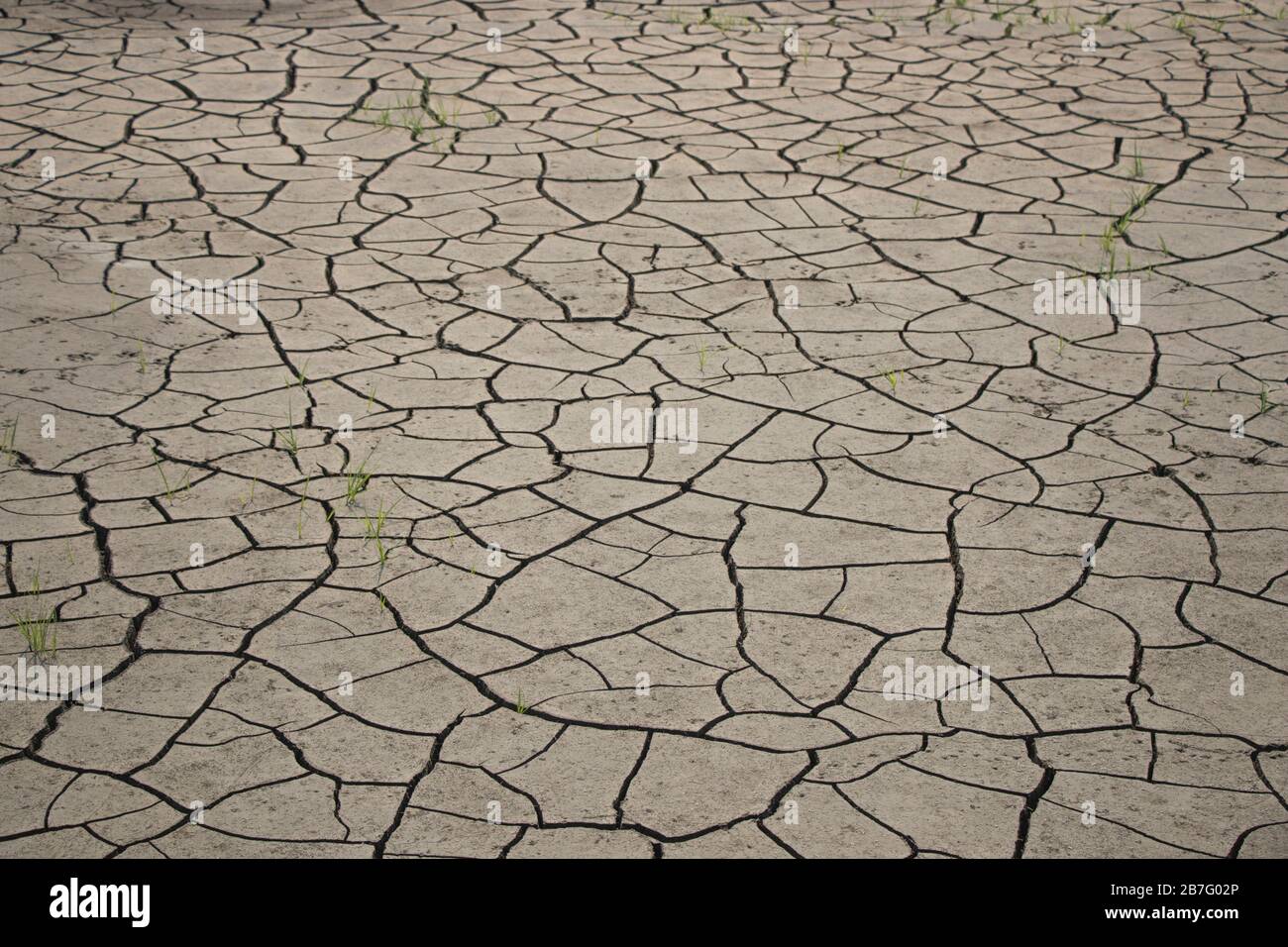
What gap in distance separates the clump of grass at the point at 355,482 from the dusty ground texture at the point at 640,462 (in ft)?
0.09

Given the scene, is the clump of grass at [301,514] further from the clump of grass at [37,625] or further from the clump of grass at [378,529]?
the clump of grass at [37,625]

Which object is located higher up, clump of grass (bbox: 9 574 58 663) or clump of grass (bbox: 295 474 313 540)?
clump of grass (bbox: 295 474 313 540)

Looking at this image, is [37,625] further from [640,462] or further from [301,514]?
[640,462]

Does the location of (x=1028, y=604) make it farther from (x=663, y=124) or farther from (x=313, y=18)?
(x=313, y=18)

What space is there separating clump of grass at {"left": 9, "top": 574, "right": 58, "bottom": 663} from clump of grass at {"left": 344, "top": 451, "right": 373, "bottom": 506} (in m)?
0.72

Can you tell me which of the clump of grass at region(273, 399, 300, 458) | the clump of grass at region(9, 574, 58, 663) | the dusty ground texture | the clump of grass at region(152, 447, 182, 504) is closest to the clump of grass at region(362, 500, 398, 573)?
the dusty ground texture

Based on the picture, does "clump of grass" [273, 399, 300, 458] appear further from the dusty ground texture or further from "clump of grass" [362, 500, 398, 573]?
"clump of grass" [362, 500, 398, 573]

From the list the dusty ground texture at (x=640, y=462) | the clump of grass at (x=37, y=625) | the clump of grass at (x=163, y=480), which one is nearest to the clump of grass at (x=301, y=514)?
the dusty ground texture at (x=640, y=462)

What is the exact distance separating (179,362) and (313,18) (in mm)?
3744

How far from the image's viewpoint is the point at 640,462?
12.1 ft

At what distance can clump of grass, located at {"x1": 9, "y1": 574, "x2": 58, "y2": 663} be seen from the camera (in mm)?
2916

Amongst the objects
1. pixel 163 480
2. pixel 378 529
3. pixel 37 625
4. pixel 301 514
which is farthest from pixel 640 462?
pixel 37 625

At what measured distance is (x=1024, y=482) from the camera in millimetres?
3607

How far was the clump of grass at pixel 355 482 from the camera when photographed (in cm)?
350
